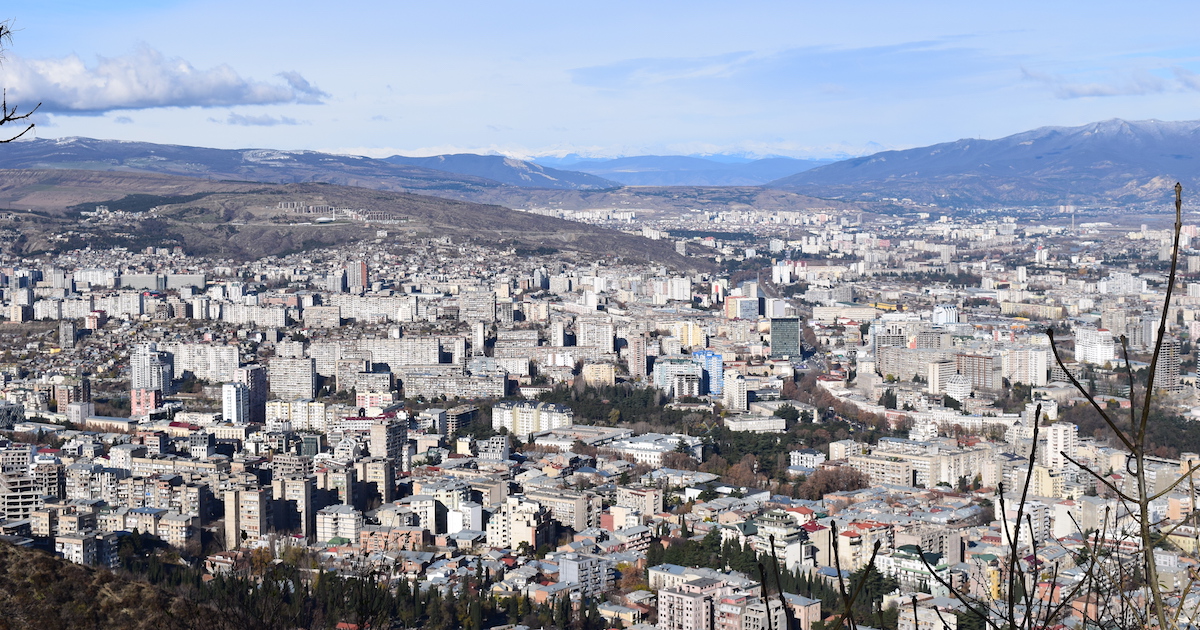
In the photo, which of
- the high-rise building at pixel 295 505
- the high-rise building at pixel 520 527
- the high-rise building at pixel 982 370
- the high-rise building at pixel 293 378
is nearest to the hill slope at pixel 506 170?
the high-rise building at pixel 293 378

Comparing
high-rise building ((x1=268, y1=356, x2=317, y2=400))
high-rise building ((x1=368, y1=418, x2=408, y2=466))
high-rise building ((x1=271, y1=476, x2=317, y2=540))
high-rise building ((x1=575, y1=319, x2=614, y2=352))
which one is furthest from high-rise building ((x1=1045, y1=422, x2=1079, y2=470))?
high-rise building ((x1=268, y1=356, x2=317, y2=400))

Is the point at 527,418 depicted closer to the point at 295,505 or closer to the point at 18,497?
the point at 295,505

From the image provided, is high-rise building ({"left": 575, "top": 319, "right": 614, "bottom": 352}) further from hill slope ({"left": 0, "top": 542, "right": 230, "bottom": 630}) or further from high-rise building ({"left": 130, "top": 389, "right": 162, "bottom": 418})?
hill slope ({"left": 0, "top": 542, "right": 230, "bottom": 630})

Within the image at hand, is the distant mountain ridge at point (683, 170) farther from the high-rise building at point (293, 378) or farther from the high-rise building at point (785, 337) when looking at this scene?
the high-rise building at point (293, 378)

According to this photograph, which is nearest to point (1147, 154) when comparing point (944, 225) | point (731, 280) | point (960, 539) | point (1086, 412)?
point (944, 225)

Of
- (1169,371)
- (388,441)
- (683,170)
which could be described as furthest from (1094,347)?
(683,170)
